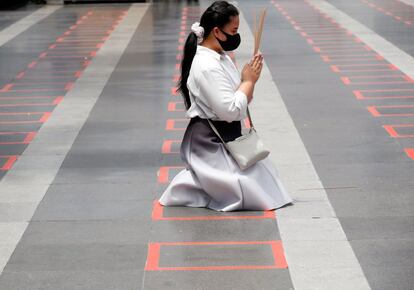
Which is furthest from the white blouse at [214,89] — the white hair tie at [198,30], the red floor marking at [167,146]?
the red floor marking at [167,146]

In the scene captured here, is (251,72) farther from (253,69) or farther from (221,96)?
(221,96)

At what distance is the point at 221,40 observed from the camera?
830 centimetres

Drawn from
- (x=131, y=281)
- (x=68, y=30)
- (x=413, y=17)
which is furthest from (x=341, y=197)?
(x=413, y=17)

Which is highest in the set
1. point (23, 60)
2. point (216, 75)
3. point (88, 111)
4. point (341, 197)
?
point (216, 75)

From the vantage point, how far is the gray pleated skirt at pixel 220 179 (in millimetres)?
8352

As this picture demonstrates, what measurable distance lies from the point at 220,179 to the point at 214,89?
0.71m

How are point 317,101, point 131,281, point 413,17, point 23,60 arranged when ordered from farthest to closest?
point 413,17 < point 23,60 < point 317,101 < point 131,281

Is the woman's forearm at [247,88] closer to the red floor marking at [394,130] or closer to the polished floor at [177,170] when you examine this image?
the polished floor at [177,170]

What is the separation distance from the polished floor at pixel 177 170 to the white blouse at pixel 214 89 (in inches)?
31.9

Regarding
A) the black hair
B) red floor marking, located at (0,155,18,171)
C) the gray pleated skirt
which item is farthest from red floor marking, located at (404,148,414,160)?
red floor marking, located at (0,155,18,171)

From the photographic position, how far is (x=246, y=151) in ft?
27.2

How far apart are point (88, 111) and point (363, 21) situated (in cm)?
1274

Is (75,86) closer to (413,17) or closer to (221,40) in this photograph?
(221,40)

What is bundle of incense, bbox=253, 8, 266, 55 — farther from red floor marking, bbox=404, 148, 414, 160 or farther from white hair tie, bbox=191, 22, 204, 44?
red floor marking, bbox=404, 148, 414, 160
